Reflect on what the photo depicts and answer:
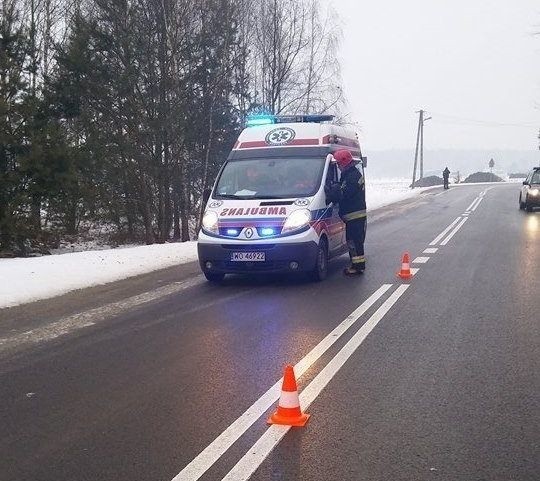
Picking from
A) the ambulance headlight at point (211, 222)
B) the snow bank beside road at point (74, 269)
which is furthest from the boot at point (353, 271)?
the snow bank beside road at point (74, 269)

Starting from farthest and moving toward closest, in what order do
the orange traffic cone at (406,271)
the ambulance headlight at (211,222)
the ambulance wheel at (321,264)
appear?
1. the orange traffic cone at (406,271)
2. the ambulance wheel at (321,264)
3. the ambulance headlight at (211,222)

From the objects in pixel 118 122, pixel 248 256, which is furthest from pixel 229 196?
pixel 118 122

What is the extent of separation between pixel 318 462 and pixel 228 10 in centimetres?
2255

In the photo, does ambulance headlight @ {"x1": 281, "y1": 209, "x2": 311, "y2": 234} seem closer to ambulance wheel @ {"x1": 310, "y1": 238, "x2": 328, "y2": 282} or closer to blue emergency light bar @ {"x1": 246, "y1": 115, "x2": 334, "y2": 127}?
ambulance wheel @ {"x1": 310, "y1": 238, "x2": 328, "y2": 282}

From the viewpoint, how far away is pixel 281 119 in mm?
12117

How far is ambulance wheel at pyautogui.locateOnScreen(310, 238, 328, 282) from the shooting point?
948 centimetres

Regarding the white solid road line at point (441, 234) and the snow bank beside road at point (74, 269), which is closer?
the snow bank beside road at point (74, 269)

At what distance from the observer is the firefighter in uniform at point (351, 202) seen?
998 cm

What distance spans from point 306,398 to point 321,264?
17.0ft

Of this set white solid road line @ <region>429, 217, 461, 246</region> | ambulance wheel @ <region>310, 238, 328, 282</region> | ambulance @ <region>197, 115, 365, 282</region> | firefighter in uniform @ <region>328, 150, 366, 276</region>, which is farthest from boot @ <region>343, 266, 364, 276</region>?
white solid road line @ <region>429, 217, 461, 246</region>

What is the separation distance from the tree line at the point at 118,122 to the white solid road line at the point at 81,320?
1089cm

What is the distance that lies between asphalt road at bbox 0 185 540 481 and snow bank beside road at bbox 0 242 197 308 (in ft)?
2.18

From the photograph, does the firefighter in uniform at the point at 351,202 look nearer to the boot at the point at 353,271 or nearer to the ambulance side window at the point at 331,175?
the boot at the point at 353,271

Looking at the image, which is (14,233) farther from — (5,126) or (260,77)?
(260,77)
